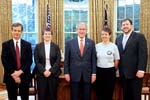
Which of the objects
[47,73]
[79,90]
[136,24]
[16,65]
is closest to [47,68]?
[47,73]

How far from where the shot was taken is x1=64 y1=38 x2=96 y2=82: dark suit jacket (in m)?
4.13

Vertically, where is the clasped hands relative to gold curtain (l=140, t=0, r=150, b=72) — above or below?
below

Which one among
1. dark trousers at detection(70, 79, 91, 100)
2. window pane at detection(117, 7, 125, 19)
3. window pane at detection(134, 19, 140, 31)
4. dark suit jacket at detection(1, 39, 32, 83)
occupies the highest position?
window pane at detection(117, 7, 125, 19)

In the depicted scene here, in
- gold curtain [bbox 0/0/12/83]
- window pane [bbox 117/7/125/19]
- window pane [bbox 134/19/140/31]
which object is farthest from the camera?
window pane [bbox 117/7/125/19]

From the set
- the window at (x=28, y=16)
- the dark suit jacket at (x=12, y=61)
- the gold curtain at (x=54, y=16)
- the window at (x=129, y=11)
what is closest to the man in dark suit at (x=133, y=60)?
the dark suit jacket at (x=12, y=61)

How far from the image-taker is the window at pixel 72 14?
29.6 feet

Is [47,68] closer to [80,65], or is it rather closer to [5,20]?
[80,65]

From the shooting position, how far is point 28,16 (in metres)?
8.96

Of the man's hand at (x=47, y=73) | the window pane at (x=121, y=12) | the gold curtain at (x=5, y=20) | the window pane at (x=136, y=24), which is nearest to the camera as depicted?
the man's hand at (x=47, y=73)

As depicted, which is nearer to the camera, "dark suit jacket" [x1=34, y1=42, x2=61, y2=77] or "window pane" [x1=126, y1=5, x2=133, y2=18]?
"dark suit jacket" [x1=34, y1=42, x2=61, y2=77]

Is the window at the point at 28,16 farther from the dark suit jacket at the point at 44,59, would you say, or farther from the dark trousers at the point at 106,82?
the dark trousers at the point at 106,82

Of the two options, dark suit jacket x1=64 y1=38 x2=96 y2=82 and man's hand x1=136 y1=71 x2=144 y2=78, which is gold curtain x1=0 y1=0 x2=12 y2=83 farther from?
man's hand x1=136 y1=71 x2=144 y2=78

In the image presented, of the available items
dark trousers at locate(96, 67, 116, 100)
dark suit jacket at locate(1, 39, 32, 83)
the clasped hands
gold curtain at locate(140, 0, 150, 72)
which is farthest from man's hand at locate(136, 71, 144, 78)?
gold curtain at locate(140, 0, 150, 72)

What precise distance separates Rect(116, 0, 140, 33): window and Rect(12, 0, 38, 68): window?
266 cm
